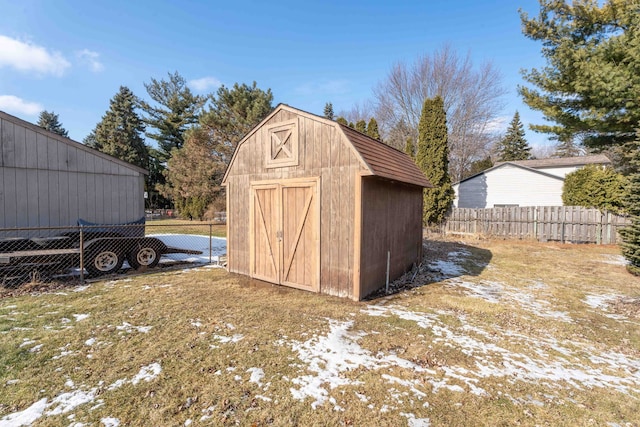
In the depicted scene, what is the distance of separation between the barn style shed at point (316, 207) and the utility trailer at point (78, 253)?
8.81ft

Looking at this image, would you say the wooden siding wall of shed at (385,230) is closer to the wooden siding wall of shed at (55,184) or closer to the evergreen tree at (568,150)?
the wooden siding wall of shed at (55,184)

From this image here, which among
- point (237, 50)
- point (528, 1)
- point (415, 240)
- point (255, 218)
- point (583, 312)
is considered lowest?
point (583, 312)

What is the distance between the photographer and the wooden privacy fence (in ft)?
39.6

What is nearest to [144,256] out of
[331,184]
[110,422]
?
[331,184]

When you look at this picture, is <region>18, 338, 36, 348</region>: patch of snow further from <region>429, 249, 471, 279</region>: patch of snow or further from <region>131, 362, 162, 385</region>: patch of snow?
<region>429, 249, 471, 279</region>: patch of snow

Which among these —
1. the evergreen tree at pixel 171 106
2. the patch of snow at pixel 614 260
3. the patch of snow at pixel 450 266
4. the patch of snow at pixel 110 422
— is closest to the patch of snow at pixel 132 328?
the patch of snow at pixel 110 422

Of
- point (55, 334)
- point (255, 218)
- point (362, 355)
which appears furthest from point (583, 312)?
point (55, 334)

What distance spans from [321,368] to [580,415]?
236 cm

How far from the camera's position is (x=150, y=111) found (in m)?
29.8

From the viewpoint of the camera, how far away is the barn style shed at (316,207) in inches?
209

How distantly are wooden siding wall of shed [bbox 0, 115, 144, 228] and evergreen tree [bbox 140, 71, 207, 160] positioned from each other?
24.2m

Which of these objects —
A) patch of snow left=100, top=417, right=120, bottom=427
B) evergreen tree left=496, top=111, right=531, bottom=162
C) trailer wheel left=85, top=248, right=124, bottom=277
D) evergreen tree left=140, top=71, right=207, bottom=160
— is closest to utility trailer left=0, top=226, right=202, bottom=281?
trailer wheel left=85, top=248, right=124, bottom=277

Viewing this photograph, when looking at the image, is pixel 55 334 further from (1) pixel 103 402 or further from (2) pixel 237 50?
(2) pixel 237 50

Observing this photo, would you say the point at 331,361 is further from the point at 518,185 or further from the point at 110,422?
the point at 518,185
